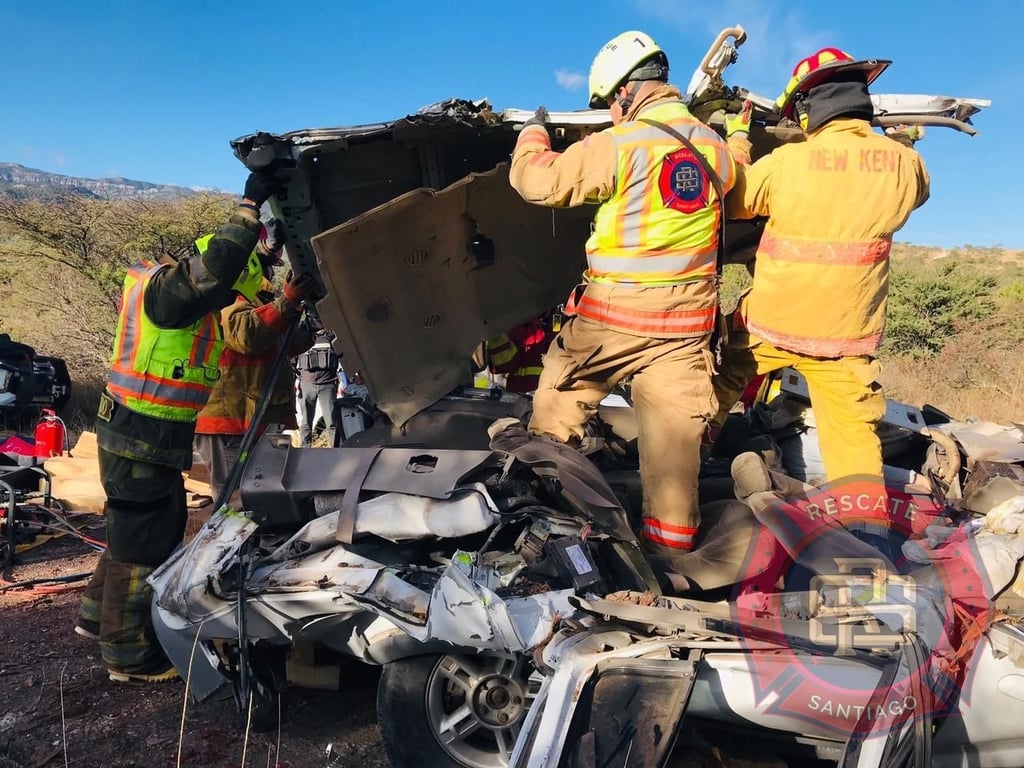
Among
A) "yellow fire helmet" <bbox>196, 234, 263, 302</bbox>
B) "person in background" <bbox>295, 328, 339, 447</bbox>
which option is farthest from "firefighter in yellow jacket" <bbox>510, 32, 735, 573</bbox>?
"person in background" <bbox>295, 328, 339, 447</bbox>

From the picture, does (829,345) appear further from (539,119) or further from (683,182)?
(539,119)

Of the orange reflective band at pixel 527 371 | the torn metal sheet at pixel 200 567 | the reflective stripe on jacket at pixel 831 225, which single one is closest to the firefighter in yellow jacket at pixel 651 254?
the reflective stripe on jacket at pixel 831 225

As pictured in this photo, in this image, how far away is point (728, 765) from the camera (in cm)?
200

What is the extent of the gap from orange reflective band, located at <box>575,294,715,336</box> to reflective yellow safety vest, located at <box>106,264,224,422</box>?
1.86 meters

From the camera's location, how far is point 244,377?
15.6 ft

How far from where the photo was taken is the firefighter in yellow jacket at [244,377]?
4383 millimetres

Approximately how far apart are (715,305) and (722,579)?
1.05 meters

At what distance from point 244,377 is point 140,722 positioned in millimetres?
2274

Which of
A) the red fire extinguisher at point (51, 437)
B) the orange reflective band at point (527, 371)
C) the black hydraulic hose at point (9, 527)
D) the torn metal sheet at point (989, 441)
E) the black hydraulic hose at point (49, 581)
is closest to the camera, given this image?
the torn metal sheet at point (989, 441)

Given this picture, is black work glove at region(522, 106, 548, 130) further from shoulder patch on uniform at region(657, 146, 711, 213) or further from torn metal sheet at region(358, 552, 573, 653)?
torn metal sheet at region(358, 552, 573, 653)

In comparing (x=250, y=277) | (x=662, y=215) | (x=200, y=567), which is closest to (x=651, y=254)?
(x=662, y=215)

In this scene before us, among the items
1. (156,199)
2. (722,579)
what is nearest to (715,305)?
(722,579)

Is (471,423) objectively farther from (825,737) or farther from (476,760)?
(825,737)

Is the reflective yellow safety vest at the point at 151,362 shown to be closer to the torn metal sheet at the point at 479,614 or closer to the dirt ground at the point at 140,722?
the dirt ground at the point at 140,722
